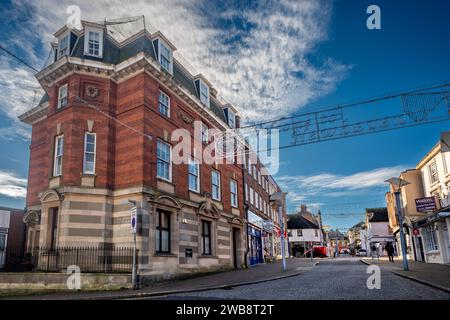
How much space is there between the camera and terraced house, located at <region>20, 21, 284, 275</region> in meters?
15.9

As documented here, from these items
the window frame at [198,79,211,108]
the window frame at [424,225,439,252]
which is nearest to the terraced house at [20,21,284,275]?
the window frame at [198,79,211,108]

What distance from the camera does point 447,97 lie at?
13.4m

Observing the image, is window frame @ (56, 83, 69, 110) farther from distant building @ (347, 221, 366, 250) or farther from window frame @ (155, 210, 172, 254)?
distant building @ (347, 221, 366, 250)

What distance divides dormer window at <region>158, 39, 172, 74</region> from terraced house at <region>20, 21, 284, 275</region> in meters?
0.06

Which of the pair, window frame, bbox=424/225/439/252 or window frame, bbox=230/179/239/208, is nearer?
window frame, bbox=230/179/239/208

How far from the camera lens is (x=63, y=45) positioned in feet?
63.0

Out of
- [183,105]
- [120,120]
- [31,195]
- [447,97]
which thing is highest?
[183,105]

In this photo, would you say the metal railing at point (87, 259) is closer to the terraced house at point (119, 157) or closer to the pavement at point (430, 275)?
the terraced house at point (119, 157)

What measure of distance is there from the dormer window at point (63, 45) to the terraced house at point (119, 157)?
0.08 meters
